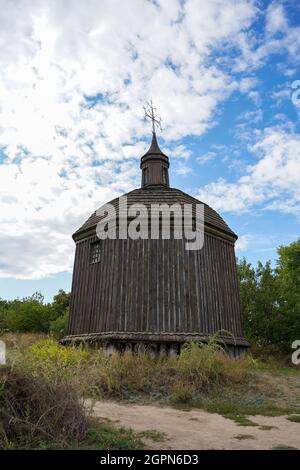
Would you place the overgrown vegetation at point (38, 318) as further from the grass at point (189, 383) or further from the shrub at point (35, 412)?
the shrub at point (35, 412)

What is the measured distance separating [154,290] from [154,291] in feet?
0.11

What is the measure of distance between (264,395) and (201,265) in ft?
16.2

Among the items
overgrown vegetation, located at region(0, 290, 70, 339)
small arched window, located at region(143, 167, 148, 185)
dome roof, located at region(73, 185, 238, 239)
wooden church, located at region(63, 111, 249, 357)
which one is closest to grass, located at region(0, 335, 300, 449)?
wooden church, located at region(63, 111, 249, 357)

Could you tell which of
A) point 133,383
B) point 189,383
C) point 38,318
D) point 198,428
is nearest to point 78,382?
point 198,428

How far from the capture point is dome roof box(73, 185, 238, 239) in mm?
14152

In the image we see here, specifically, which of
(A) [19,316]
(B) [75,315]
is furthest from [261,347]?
(A) [19,316]

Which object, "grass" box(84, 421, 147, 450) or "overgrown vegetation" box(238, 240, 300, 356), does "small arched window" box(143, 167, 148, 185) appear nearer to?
"overgrown vegetation" box(238, 240, 300, 356)

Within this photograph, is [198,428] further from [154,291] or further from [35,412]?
[154,291]

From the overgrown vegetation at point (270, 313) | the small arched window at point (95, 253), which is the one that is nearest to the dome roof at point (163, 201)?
the small arched window at point (95, 253)

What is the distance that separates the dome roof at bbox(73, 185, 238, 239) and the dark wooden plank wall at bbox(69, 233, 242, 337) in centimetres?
A: 89

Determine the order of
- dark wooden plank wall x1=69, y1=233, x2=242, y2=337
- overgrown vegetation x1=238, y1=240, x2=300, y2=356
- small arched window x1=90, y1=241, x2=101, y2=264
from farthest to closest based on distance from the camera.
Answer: overgrown vegetation x1=238, y1=240, x2=300, y2=356 < small arched window x1=90, y1=241, x2=101, y2=264 < dark wooden plank wall x1=69, y1=233, x2=242, y2=337

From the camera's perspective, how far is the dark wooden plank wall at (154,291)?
39.8 ft

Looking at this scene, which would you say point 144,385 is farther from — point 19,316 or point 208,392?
point 19,316
